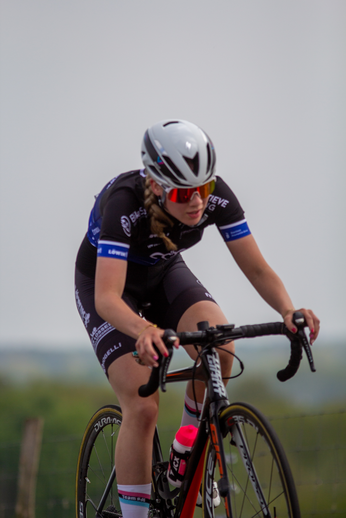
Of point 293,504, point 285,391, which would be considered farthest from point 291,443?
point 285,391

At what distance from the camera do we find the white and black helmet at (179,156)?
1.79 m

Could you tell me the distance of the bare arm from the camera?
191cm

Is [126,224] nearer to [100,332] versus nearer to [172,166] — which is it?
[172,166]

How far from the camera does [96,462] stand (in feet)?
8.50

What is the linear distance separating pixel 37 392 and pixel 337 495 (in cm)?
895

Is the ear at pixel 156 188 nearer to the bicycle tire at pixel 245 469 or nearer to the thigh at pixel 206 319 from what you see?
the thigh at pixel 206 319

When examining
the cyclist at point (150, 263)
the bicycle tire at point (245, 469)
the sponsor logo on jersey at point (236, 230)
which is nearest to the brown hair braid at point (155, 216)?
the cyclist at point (150, 263)

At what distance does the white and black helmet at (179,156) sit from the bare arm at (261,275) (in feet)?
1.16

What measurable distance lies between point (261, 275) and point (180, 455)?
2.46 ft

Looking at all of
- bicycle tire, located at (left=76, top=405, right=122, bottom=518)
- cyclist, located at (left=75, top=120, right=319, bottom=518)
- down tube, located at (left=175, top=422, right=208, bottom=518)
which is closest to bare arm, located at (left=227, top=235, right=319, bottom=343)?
cyclist, located at (left=75, top=120, right=319, bottom=518)

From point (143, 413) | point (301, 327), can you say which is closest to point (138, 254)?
point (143, 413)

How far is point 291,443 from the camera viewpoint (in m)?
4.37

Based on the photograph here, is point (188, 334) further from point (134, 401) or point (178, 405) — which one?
point (178, 405)

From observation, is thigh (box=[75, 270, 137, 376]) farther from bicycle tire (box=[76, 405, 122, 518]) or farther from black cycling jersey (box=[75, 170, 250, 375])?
bicycle tire (box=[76, 405, 122, 518])
